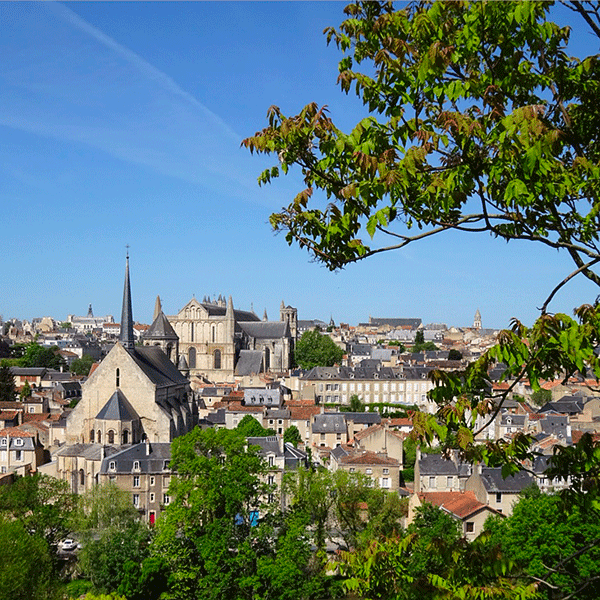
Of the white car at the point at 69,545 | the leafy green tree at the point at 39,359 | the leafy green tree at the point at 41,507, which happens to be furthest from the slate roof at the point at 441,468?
the leafy green tree at the point at 39,359

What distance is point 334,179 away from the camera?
6629 millimetres

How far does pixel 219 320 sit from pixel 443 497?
5870 centimetres

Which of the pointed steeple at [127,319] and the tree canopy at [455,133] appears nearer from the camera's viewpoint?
the tree canopy at [455,133]

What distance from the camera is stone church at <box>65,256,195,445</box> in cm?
4434

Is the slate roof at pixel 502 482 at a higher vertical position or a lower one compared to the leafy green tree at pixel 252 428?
lower

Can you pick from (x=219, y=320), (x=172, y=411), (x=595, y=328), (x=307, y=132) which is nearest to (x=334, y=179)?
(x=307, y=132)

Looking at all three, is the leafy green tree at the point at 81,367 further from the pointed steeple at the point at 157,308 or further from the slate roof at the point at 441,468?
the slate roof at the point at 441,468

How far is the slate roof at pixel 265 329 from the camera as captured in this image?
98.3m

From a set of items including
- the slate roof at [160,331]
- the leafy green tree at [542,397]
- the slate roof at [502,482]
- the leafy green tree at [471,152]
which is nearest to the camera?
the leafy green tree at [471,152]

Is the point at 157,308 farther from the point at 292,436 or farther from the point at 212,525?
the point at 212,525

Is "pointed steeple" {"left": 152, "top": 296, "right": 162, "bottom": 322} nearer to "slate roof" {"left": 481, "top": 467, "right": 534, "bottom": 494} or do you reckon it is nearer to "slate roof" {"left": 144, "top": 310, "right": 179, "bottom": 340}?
"slate roof" {"left": 144, "top": 310, "right": 179, "bottom": 340}

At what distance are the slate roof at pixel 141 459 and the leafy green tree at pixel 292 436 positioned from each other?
50.1ft

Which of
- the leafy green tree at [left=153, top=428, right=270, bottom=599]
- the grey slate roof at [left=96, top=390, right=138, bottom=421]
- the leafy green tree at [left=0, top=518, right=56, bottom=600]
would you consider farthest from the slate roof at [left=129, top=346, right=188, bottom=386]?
the leafy green tree at [left=0, top=518, right=56, bottom=600]

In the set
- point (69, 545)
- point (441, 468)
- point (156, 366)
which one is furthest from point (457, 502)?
point (156, 366)
